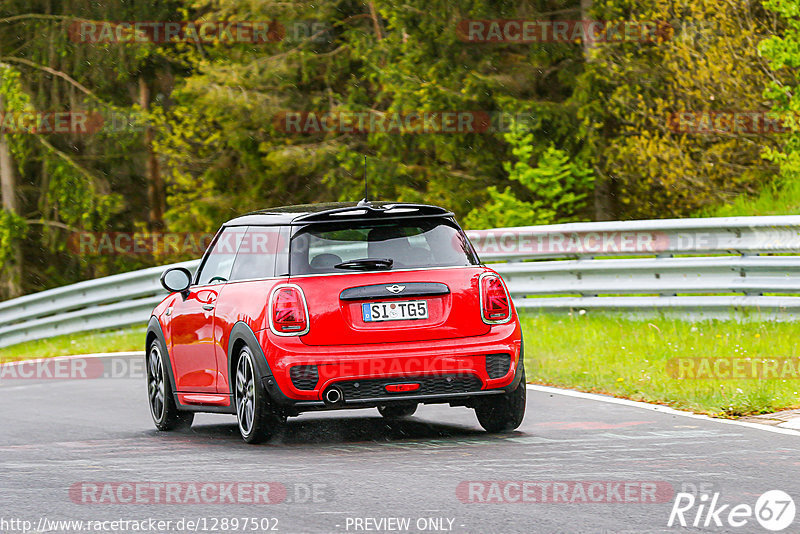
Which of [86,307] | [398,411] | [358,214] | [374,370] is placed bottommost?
[86,307]

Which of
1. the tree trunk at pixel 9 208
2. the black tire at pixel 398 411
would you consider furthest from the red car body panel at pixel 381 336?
the tree trunk at pixel 9 208

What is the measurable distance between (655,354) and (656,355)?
6 centimetres

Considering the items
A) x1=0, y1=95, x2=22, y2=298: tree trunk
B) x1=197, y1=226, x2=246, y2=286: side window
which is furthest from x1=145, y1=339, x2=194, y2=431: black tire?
x1=0, y1=95, x2=22, y2=298: tree trunk

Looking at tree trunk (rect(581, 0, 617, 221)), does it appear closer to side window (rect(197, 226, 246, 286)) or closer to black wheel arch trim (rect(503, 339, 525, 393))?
side window (rect(197, 226, 246, 286))

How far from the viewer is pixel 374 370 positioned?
8.68 m

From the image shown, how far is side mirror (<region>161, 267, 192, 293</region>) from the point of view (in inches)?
398

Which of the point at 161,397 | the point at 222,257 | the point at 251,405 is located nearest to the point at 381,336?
the point at 251,405

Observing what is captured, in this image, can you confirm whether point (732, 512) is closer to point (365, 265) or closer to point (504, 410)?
point (504, 410)

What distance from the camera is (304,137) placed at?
1289 inches

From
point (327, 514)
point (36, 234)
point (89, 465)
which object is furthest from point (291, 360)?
point (36, 234)

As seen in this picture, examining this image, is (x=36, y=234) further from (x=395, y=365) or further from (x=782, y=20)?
(x=395, y=365)

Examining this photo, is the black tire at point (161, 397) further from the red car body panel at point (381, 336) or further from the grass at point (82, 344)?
the grass at point (82, 344)

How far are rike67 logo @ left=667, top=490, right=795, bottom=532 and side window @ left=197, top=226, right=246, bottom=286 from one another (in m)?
4.15

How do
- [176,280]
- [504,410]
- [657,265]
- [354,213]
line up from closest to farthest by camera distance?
[354,213] < [504,410] < [176,280] < [657,265]
